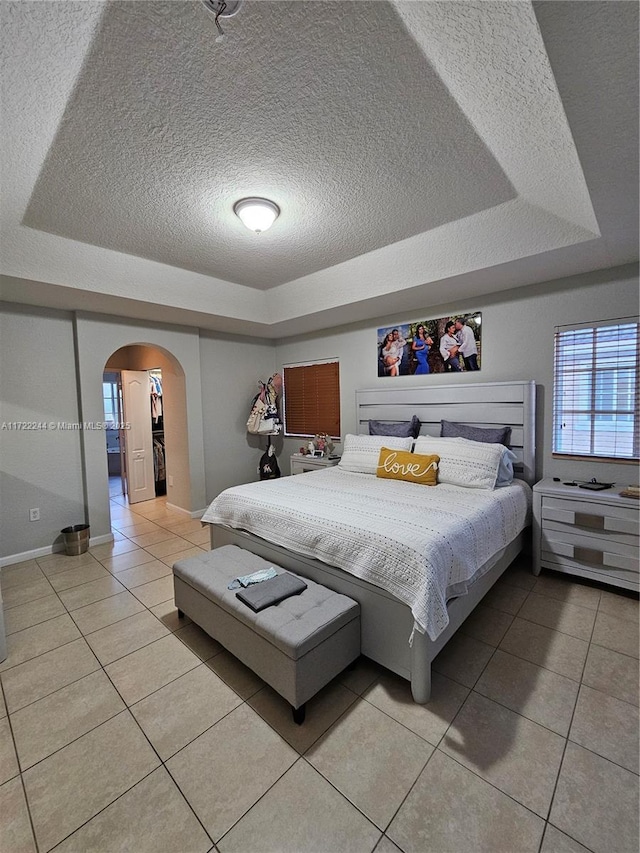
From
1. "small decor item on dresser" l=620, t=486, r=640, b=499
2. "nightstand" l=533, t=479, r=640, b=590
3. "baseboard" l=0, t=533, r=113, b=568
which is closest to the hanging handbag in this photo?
"baseboard" l=0, t=533, r=113, b=568

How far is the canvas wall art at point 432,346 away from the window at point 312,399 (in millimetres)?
810

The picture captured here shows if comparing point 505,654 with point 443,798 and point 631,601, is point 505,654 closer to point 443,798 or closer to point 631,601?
point 443,798

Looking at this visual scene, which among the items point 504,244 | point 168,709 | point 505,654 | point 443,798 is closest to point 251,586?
point 168,709

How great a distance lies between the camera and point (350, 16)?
122 centimetres

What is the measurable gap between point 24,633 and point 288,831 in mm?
2095

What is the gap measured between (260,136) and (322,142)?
31 centimetres

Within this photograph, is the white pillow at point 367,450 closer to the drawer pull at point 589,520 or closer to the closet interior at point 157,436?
the drawer pull at point 589,520

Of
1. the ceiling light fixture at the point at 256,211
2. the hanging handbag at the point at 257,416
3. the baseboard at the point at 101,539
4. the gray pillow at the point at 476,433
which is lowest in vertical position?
the baseboard at the point at 101,539

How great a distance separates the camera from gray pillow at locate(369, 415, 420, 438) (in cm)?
388

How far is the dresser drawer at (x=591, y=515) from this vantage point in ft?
8.23

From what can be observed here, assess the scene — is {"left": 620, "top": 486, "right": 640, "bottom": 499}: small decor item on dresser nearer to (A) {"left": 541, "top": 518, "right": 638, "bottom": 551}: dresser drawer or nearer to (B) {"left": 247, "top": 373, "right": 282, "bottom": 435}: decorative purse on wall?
(A) {"left": 541, "top": 518, "right": 638, "bottom": 551}: dresser drawer

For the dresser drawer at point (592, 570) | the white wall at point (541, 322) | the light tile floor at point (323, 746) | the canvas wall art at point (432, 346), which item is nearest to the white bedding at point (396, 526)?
the dresser drawer at point (592, 570)

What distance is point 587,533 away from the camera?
8.88 feet

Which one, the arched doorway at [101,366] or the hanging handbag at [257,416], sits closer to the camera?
the arched doorway at [101,366]
